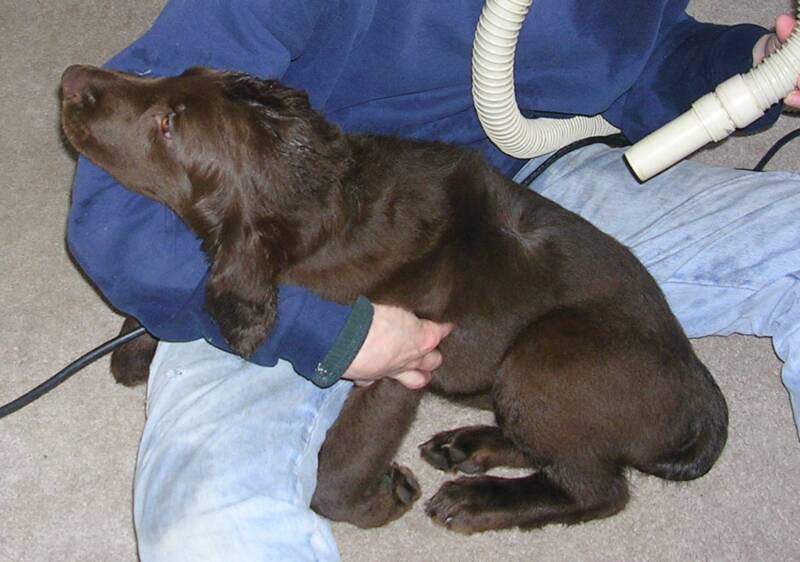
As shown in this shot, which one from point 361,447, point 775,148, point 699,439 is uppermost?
point 775,148

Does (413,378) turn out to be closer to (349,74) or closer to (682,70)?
(349,74)

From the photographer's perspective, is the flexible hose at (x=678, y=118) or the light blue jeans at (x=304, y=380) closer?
the flexible hose at (x=678, y=118)

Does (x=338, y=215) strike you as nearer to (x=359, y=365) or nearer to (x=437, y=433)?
(x=359, y=365)

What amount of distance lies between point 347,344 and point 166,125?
0.46 m

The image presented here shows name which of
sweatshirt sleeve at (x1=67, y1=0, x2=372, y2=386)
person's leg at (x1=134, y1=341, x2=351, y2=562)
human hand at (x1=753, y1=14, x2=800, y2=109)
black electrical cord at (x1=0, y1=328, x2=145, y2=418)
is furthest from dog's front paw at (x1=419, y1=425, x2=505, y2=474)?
human hand at (x1=753, y1=14, x2=800, y2=109)

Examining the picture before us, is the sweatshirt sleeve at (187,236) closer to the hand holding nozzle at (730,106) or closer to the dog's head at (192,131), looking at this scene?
the dog's head at (192,131)

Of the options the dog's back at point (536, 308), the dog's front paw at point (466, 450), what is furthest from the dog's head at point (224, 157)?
the dog's front paw at point (466, 450)

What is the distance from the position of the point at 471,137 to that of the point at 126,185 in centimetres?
71

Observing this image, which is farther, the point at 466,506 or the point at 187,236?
the point at 466,506

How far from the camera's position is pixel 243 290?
1444 millimetres

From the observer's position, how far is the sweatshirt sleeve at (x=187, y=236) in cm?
149

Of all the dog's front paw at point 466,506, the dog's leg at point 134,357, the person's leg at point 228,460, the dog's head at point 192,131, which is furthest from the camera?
the dog's leg at point 134,357

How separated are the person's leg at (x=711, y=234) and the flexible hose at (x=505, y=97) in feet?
0.48

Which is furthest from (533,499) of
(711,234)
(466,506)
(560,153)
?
(560,153)
